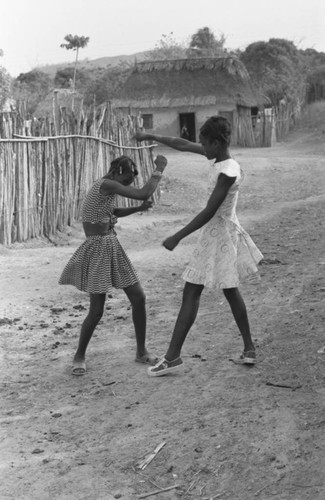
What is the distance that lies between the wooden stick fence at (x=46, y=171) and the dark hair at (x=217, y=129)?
4.37 m

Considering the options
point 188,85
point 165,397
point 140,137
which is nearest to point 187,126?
point 188,85

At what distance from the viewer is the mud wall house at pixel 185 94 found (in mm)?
29047

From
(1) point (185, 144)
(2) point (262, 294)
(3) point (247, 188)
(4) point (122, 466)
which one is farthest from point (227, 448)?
(3) point (247, 188)

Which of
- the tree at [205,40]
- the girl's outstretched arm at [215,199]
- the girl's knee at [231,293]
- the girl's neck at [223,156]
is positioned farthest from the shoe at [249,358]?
the tree at [205,40]

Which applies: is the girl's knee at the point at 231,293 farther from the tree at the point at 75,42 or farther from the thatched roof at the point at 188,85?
the tree at the point at 75,42

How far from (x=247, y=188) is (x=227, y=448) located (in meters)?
12.1

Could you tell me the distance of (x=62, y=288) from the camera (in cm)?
665

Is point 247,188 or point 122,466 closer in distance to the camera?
point 122,466

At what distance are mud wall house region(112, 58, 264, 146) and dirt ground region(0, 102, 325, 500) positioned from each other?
22.5m

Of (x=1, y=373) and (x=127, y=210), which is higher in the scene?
(x=127, y=210)

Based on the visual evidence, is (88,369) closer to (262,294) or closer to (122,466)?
(122,466)

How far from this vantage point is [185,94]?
96.6ft

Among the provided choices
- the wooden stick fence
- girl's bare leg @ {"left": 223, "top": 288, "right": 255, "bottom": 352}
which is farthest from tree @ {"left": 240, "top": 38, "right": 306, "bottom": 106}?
girl's bare leg @ {"left": 223, "top": 288, "right": 255, "bottom": 352}

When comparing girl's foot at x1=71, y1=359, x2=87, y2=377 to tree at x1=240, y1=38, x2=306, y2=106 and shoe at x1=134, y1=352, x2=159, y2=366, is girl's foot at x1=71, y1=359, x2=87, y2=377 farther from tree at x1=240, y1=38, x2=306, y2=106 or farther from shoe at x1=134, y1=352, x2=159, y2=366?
tree at x1=240, y1=38, x2=306, y2=106
